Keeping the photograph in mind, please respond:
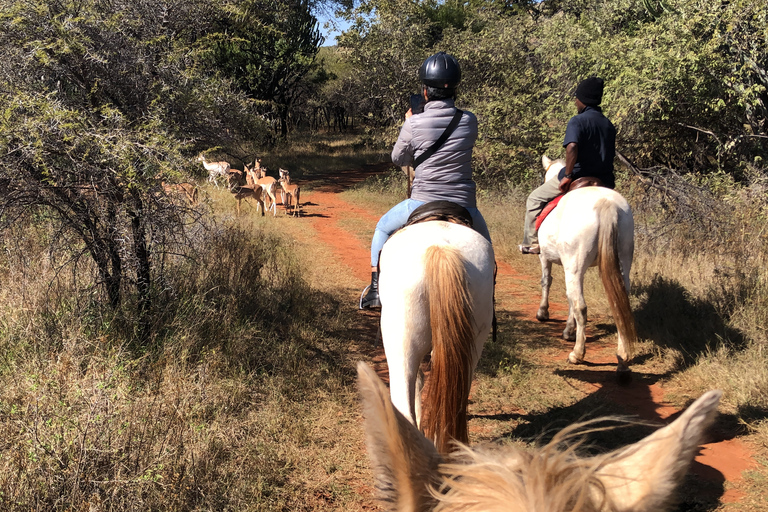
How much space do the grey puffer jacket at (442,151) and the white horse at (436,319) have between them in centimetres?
77

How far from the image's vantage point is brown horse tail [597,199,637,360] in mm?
5473

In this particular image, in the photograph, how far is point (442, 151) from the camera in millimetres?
4055

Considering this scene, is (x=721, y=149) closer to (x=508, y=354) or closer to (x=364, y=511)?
(x=508, y=354)

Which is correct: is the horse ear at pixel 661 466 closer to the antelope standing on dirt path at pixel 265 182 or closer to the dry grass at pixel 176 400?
the dry grass at pixel 176 400

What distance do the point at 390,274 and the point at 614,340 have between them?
460 cm

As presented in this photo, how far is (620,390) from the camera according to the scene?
17.9ft

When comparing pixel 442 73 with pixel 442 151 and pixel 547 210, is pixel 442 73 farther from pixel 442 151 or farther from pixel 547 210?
pixel 547 210

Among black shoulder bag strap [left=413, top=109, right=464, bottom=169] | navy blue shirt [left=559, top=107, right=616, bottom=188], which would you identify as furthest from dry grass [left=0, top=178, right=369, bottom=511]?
navy blue shirt [left=559, top=107, right=616, bottom=188]

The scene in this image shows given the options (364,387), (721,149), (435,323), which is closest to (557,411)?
(435,323)

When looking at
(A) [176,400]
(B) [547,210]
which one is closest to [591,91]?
(B) [547,210]

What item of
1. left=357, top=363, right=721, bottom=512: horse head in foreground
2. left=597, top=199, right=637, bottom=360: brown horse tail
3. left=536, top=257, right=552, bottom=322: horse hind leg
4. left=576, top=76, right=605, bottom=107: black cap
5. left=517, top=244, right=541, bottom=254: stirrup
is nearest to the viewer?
left=357, top=363, right=721, bottom=512: horse head in foreground

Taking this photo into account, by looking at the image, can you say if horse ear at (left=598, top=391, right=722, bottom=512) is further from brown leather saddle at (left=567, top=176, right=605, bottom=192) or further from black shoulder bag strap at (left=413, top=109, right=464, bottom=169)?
brown leather saddle at (left=567, top=176, right=605, bottom=192)

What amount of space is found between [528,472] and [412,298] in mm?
2076

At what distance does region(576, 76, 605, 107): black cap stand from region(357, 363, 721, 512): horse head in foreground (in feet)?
18.0
